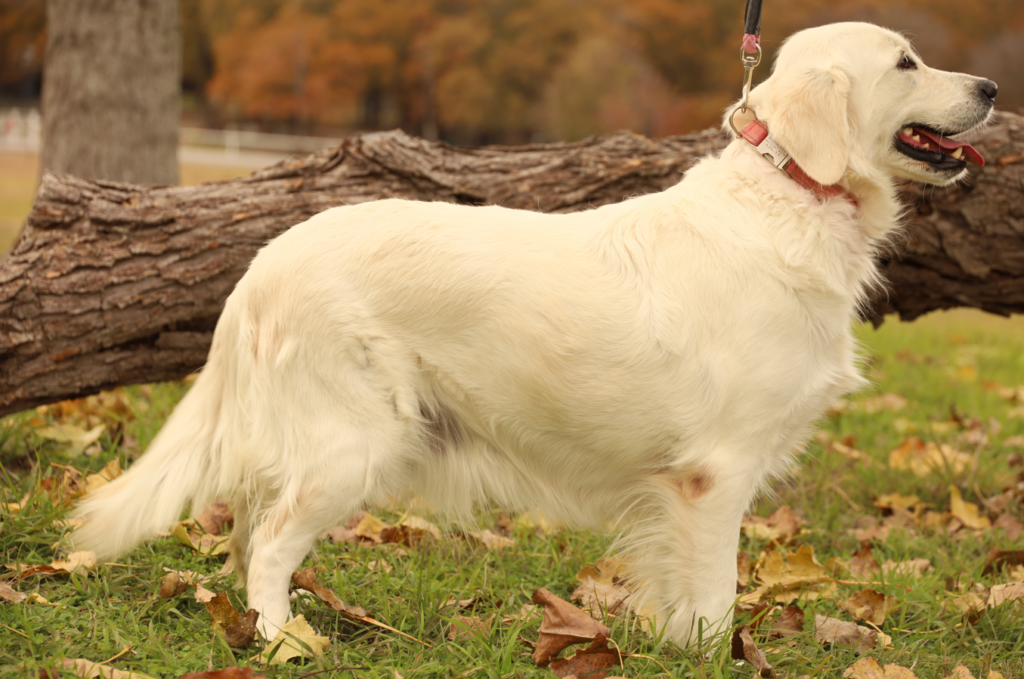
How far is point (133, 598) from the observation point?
2473 millimetres

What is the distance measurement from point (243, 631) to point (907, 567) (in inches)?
91.1

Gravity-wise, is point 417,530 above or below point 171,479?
below

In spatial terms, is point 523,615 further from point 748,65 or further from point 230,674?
point 748,65

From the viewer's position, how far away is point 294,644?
2211 millimetres

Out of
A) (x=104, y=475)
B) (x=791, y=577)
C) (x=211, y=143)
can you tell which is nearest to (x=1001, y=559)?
(x=791, y=577)

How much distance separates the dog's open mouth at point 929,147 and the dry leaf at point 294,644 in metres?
2.26

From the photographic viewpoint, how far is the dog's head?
7.75 ft

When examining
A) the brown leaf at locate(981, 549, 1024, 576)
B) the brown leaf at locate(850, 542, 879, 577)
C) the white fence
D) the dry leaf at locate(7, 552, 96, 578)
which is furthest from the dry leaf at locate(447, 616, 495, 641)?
→ the white fence

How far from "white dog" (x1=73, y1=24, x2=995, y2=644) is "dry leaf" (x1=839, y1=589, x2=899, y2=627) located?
1.93 feet

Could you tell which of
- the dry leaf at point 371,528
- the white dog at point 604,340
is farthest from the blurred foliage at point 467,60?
the dry leaf at point 371,528

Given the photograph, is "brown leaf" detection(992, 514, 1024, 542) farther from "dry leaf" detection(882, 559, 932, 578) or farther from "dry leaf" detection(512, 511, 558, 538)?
"dry leaf" detection(512, 511, 558, 538)

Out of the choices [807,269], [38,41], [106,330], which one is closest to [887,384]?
[807,269]

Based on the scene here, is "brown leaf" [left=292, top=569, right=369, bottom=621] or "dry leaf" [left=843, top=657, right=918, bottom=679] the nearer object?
"dry leaf" [left=843, top=657, right=918, bottom=679]

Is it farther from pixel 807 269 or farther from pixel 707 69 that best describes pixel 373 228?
pixel 707 69
